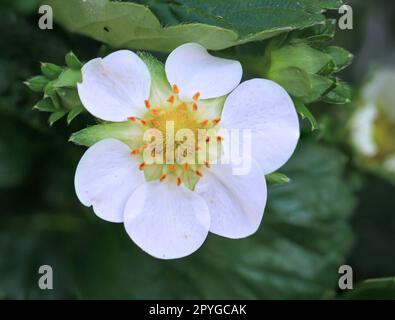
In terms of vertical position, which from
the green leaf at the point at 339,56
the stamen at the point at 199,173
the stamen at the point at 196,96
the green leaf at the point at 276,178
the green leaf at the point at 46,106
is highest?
the green leaf at the point at 339,56

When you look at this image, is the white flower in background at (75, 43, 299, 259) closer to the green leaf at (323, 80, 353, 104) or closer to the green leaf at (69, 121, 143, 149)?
the green leaf at (69, 121, 143, 149)

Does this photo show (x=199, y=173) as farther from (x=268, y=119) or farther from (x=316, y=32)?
(x=316, y=32)

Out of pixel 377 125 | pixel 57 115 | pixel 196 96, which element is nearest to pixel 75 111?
pixel 57 115

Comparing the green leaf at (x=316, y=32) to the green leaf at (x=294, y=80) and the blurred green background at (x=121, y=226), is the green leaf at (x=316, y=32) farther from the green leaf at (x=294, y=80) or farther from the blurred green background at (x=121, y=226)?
the blurred green background at (x=121, y=226)

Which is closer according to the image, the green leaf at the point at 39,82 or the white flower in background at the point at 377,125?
the green leaf at the point at 39,82

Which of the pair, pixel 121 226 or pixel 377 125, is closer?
pixel 121 226

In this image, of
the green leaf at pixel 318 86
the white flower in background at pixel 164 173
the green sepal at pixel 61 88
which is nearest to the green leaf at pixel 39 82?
the green sepal at pixel 61 88

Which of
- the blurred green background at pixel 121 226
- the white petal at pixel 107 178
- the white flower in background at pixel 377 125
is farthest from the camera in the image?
the white flower in background at pixel 377 125
